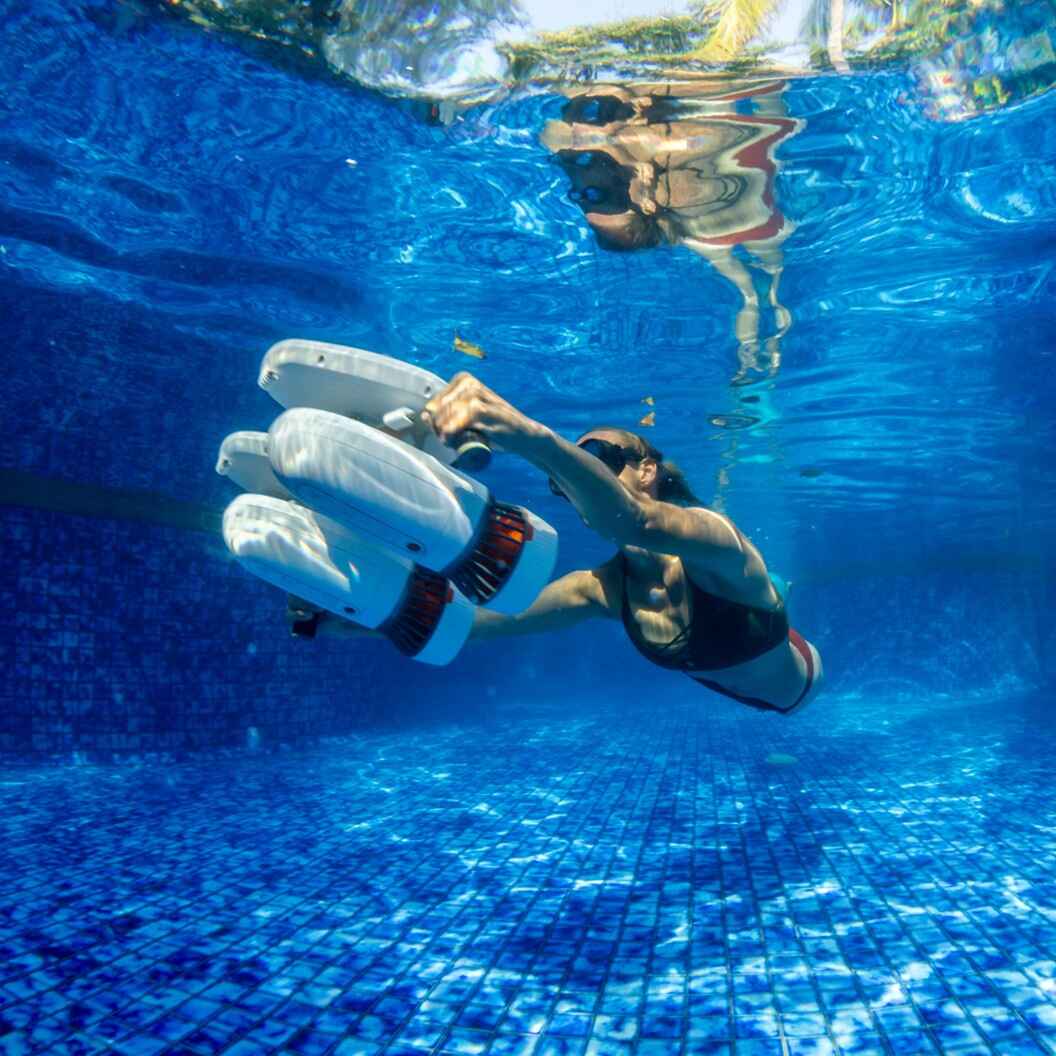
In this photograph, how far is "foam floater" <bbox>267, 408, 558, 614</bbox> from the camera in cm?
302

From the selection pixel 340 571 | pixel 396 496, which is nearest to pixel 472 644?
pixel 340 571

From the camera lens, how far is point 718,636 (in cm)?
440

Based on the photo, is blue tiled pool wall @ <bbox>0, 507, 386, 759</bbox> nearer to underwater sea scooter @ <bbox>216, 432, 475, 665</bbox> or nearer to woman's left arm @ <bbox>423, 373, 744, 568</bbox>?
underwater sea scooter @ <bbox>216, 432, 475, 665</bbox>

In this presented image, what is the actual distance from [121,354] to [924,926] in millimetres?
15144

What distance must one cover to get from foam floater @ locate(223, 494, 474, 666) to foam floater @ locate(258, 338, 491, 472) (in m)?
0.59

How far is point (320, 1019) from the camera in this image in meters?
3.73

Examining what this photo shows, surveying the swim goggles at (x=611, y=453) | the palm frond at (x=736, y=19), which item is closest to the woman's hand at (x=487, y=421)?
the swim goggles at (x=611, y=453)

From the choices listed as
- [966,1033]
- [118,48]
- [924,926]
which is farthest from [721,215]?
[966,1033]

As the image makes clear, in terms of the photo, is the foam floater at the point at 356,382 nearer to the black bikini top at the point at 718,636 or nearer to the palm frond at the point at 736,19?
the black bikini top at the point at 718,636

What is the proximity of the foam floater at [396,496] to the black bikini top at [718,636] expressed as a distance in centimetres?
149

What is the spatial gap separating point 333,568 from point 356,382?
0.95 metres

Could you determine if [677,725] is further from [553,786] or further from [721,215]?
[721,215]

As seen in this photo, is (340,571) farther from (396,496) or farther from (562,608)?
(562,608)

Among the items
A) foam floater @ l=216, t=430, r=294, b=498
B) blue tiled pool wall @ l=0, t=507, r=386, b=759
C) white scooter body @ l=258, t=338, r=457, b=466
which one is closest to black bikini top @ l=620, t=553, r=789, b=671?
white scooter body @ l=258, t=338, r=457, b=466
